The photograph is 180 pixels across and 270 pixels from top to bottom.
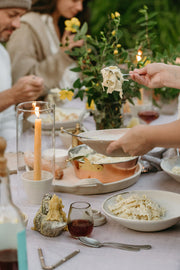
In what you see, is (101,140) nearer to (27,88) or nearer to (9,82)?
(27,88)

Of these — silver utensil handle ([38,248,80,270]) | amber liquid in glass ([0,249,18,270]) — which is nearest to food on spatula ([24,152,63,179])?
silver utensil handle ([38,248,80,270])

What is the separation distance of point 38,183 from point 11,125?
4.96ft

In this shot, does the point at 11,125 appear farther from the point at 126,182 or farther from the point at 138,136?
the point at 138,136

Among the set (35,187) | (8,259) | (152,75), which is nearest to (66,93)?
(152,75)

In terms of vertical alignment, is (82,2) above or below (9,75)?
above

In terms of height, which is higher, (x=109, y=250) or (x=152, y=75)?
(x=152, y=75)

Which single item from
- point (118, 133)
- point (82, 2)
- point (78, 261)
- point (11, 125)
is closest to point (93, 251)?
point (78, 261)

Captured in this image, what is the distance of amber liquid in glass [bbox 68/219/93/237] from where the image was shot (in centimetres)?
104

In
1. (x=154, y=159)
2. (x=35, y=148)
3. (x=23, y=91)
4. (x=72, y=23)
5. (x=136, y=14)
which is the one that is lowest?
(x=154, y=159)

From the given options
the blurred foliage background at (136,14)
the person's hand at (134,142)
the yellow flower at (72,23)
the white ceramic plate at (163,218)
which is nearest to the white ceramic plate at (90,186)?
the white ceramic plate at (163,218)

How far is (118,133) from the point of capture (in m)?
1.27

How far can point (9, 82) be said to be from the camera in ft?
8.89

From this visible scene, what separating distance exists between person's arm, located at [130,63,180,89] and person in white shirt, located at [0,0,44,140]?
34.4 inches

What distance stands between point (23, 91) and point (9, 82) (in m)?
0.55
